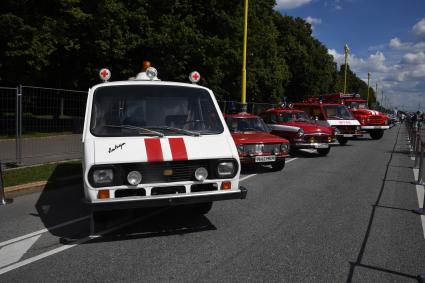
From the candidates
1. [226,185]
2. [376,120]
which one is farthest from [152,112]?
[376,120]

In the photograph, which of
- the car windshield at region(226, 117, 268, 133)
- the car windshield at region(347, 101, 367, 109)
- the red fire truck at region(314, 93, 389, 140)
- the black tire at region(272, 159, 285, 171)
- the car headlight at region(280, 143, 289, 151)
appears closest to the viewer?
the car headlight at region(280, 143, 289, 151)

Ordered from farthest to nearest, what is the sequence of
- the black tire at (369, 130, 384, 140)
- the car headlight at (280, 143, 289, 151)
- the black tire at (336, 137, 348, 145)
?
the black tire at (369, 130, 384, 140) → the black tire at (336, 137, 348, 145) → the car headlight at (280, 143, 289, 151)

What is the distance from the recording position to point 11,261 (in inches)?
187

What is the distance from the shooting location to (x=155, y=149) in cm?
533

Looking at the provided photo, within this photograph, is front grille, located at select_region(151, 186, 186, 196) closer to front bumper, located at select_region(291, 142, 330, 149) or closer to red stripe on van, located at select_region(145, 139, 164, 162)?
red stripe on van, located at select_region(145, 139, 164, 162)

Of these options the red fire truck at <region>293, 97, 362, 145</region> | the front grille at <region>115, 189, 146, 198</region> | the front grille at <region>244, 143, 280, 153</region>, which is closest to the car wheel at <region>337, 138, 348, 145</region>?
the red fire truck at <region>293, 97, 362, 145</region>

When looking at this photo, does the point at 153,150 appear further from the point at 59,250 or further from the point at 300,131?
the point at 300,131

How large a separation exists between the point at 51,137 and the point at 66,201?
5414 millimetres

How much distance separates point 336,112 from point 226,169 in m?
A: 16.4

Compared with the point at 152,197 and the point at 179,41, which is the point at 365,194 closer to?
the point at 152,197

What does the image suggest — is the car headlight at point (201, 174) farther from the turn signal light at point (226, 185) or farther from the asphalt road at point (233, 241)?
the asphalt road at point (233, 241)

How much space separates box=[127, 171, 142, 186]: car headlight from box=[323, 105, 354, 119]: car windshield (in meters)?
16.7

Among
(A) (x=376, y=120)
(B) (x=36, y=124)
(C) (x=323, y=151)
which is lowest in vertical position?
(C) (x=323, y=151)

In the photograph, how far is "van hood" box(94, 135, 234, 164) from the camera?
518 cm
